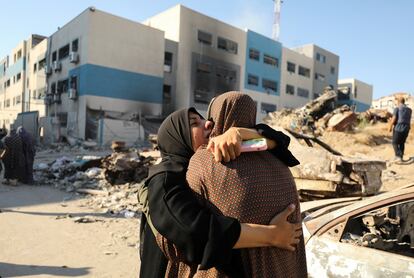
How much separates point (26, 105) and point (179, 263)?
40558 millimetres

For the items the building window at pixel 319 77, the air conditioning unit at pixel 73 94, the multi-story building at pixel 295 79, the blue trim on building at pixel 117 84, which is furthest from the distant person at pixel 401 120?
the building window at pixel 319 77

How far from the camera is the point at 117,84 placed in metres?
27.1

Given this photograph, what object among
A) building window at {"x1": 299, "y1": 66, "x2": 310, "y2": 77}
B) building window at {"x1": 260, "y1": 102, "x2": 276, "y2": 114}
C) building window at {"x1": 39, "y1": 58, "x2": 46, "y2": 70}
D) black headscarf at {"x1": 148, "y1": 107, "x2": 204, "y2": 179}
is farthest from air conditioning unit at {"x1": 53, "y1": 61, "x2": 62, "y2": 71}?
black headscarf at {"x1": 148, "y1": 107, "x2": 204, "y2": 179}

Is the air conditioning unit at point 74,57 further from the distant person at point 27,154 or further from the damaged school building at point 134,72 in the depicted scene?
the distant person at point 27,154

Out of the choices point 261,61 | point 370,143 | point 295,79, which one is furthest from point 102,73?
point 295,79

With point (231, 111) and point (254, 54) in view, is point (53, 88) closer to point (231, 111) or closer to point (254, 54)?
point (254, 54)

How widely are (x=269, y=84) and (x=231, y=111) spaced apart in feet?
125

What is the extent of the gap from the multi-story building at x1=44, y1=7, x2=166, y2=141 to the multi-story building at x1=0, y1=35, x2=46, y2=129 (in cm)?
568

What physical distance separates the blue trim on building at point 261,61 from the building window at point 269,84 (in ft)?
1.02

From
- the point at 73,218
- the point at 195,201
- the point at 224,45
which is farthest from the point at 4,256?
the point at 224,45

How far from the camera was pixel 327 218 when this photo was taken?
281 cm

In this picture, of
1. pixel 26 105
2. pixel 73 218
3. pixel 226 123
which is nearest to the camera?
pixel 226 123

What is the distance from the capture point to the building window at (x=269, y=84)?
124 feet

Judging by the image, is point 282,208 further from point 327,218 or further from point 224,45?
point 224,45
